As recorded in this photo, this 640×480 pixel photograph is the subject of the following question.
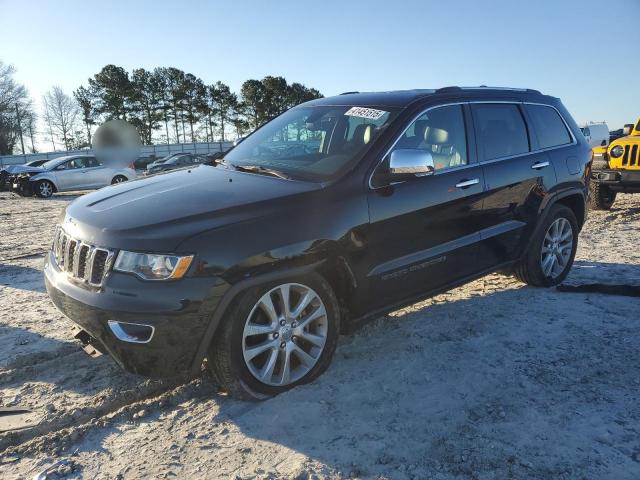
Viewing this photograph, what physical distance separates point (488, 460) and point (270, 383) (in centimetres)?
128

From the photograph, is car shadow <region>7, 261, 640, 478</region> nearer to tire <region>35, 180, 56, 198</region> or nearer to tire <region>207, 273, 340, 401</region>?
tire <region>207, 273, 340, 401</region>

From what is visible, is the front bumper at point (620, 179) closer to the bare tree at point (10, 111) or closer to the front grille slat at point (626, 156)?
the front grille slat at point (626, 156)

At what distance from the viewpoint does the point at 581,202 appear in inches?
207

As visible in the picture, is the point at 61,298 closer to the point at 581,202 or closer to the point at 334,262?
the point at 334,262

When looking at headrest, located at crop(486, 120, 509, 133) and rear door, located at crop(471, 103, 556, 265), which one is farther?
headrest, located at crop(486, 120, 509, 133)

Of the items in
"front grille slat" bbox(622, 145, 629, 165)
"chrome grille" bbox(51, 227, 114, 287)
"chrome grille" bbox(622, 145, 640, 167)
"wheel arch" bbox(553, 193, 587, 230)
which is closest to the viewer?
"chrome grille" bbox(51, 227, 114, 287)

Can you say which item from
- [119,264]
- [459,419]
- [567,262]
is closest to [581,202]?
[567,262]

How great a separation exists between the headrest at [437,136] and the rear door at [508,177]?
35cm

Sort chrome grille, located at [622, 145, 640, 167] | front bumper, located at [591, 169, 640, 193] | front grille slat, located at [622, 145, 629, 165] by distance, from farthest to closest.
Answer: front grille slat, located at [622, 145, 629, 165] < chrome grille, located at [622, 145, 640, 167] < front bumper, located at [591, 169, 640, 193]

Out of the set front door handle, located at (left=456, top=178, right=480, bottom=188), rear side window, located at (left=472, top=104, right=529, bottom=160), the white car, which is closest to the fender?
front door handle, located at (left=456, top=178, right=480, bottom=188)

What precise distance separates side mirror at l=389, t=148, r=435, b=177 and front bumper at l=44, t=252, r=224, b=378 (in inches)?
55.8

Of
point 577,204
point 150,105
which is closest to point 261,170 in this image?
point 577,204

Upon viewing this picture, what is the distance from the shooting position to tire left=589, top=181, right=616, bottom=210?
32.2ft

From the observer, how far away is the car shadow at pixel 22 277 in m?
5.67
